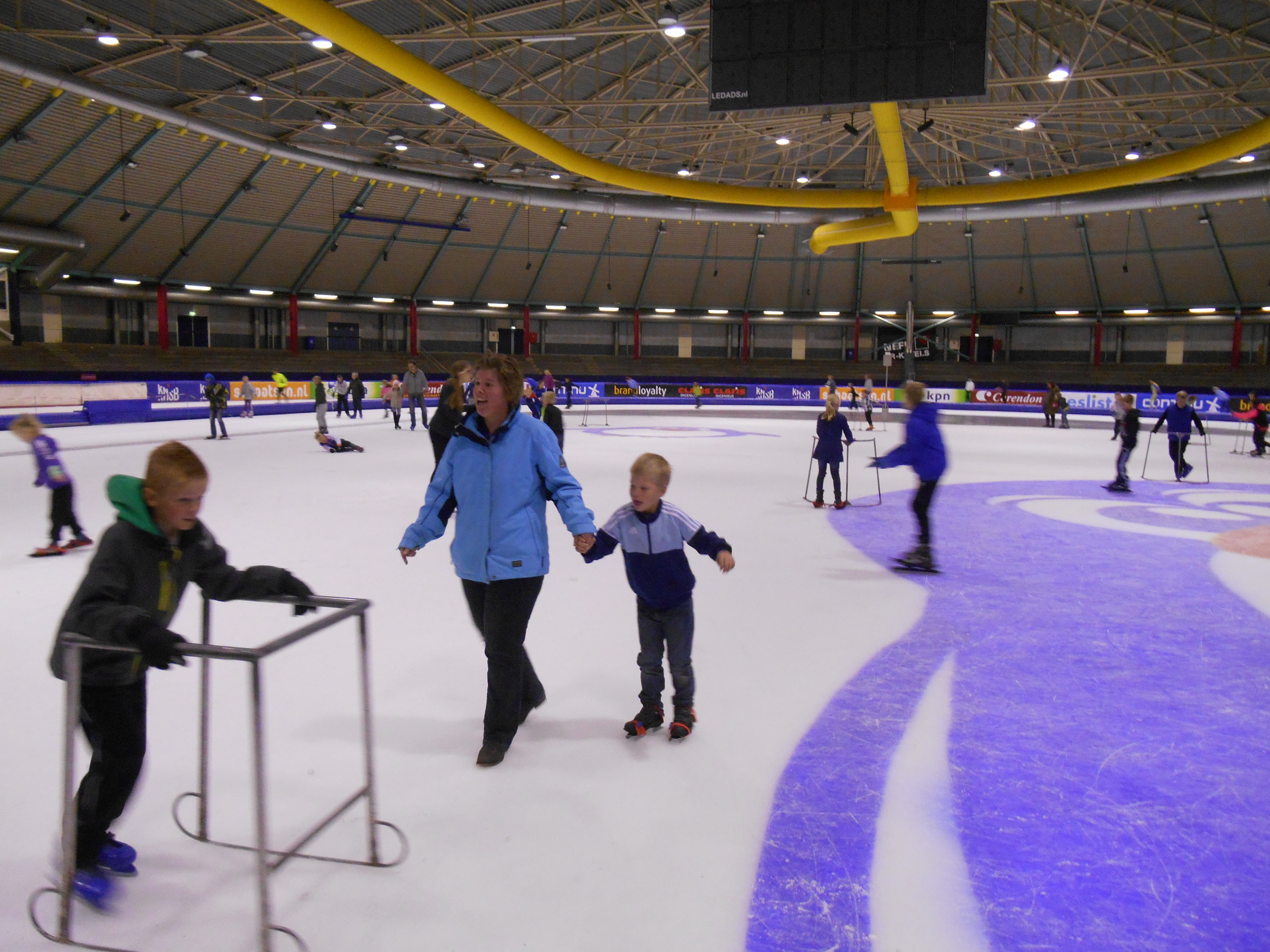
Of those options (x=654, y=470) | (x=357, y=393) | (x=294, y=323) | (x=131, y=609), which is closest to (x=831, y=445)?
(x=654, y=470)

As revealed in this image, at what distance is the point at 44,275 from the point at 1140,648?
3499 centimetres

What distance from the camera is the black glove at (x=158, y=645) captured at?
2.28 metres

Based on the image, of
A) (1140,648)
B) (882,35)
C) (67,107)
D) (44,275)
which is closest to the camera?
(1140,648)

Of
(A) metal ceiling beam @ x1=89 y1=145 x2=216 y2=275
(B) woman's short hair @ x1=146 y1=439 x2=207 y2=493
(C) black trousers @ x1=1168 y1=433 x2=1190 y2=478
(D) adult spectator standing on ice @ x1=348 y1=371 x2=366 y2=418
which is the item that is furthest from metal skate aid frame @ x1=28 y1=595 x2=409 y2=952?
(A) metal ceiling beam @ x1=89 y1=145 x2=216 y2=275

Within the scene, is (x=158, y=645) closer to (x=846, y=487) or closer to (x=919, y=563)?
(x=919, y=563)

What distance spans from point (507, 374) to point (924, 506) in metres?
5.61

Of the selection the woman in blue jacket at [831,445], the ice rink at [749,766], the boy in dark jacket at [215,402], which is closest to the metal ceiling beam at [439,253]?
the boy in dark jacket at [215,402]

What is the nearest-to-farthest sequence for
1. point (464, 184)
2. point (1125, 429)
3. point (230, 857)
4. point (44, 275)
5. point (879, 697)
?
point (230, 857) < point (879, 697) < point (1125, 429) < point (44, 275) < point (464, 184)

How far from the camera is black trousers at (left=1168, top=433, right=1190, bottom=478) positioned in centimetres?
1364

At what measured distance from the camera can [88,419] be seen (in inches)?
924

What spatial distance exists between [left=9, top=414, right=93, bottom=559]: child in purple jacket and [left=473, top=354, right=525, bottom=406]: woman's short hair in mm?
5899

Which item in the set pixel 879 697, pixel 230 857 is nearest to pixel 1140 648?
pixel 879 697

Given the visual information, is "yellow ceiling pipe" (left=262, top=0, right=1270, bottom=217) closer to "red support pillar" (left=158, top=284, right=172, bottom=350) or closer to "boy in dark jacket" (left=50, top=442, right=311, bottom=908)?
"boy in dark jacket" (left=50, top=442, right=311, bottom=908)

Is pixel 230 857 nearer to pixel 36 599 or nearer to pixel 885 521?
pixel 36 599
